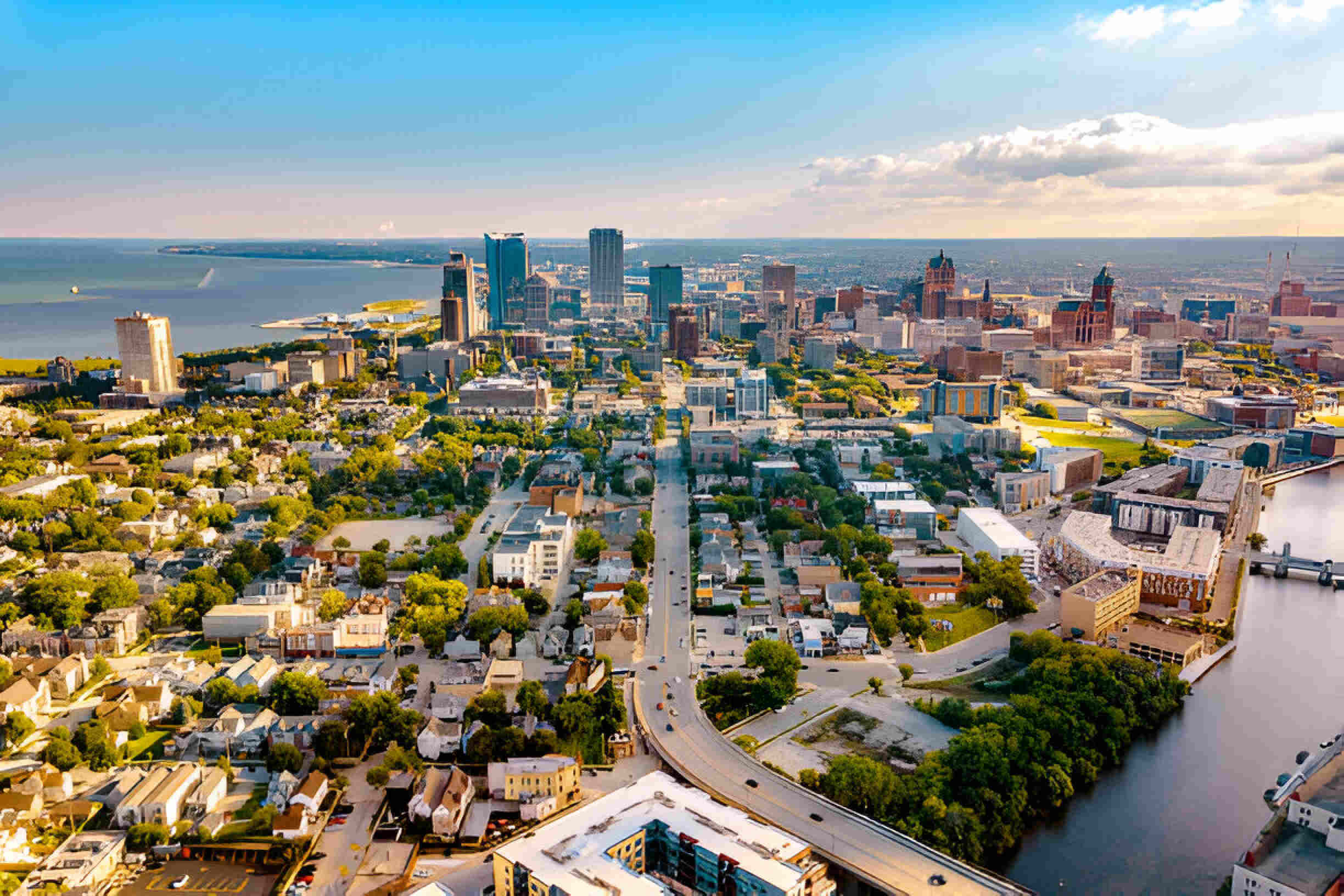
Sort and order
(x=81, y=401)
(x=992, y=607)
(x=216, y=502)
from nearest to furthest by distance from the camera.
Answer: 1. (x=992, y=607)
2. (x=216, y=502)
3. (x=81, y=401)

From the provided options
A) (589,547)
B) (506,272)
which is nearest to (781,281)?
(506,272)

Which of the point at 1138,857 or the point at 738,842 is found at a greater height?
the point at 738,842

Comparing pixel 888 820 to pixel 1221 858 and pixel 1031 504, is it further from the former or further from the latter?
pixel 1031 504

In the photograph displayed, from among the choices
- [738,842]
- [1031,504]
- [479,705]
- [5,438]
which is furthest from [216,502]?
[1031,504]

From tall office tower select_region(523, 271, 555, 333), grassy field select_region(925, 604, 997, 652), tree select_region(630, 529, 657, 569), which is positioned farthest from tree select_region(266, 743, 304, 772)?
tall office tower select_region(523, 271, 555, 333)

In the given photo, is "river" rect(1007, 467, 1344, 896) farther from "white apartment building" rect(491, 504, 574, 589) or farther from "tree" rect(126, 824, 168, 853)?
"white apartment building" rect(491, 504, 574, 589)
